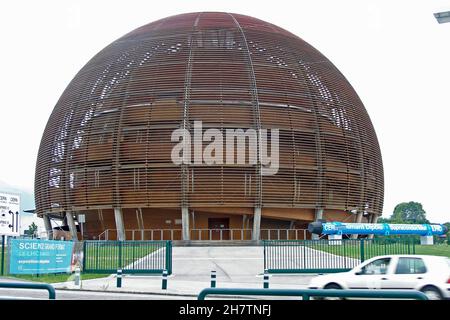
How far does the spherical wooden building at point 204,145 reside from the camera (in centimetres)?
4978

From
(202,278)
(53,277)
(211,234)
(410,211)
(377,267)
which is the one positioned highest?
(410,211)

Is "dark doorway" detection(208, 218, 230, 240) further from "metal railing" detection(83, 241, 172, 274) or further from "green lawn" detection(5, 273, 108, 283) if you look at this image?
"green lawn" detection(5, 273, 108, 283)

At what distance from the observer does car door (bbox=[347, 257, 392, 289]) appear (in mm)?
15938

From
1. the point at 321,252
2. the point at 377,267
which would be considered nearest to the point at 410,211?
the point at 321,252

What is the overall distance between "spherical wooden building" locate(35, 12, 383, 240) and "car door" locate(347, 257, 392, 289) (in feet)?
108

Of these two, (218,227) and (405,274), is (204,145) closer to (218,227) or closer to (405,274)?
(218,227)

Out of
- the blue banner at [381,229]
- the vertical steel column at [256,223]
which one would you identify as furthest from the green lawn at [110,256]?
the blue banner at [381,229]

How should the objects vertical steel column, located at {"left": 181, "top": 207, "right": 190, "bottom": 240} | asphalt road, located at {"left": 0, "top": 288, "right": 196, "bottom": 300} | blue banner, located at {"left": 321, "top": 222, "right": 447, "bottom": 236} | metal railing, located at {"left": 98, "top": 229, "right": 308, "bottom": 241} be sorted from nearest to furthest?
asphalt road, located at {"left": 0, "top": 288, "right": 196, "bottom": 300}
blue banner, located at {"left": 321, "top": 222, "right": 447, "bottom": 236}
vertical steel column, located at {"left": 181, "top": 207, "right": 190, "bottom": 240}
metal railing, located at {"left": 98, "top": 229, "right": 308, "bottom": 241}

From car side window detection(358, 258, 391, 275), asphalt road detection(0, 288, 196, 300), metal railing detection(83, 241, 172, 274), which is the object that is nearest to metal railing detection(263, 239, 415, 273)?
metal railing detection(83, 241, 172, 274)

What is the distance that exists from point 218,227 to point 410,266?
3697 cm

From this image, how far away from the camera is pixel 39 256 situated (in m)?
25.3
